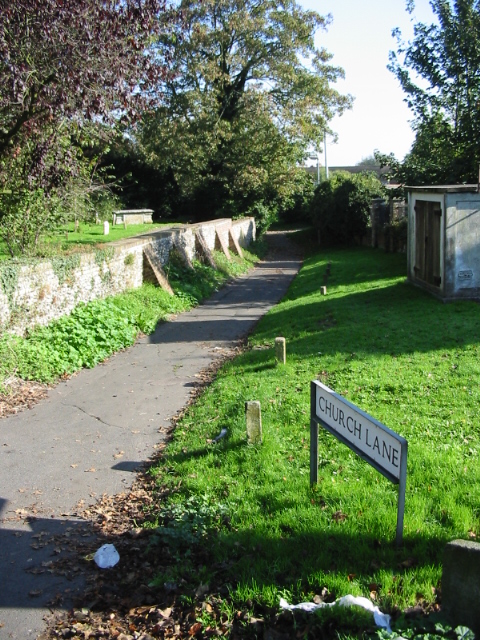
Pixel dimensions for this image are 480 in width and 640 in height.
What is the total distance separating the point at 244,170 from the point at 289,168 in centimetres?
316

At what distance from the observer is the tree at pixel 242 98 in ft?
110

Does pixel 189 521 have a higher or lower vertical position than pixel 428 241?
lower

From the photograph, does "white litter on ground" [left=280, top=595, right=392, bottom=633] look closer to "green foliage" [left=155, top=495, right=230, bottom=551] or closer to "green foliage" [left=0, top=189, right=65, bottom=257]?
"green foliage" [left=155, top=495, right=230, bottom=551]

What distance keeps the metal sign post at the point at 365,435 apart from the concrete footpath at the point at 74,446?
2.34 m

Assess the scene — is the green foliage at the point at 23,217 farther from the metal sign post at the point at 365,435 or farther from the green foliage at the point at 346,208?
the green foliage at the point at 346,208

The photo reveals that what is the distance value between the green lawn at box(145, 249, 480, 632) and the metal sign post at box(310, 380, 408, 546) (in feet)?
1.55

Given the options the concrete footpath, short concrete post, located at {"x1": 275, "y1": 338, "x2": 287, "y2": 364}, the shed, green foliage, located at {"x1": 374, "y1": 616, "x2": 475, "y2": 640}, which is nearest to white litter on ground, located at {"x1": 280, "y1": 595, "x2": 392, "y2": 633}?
green foliage, located at {"x1": 374, "y1": 616, "x2": 475, "y2": 640}

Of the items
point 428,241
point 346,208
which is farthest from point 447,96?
point 346,208

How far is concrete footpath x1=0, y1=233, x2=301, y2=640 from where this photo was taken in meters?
5.00

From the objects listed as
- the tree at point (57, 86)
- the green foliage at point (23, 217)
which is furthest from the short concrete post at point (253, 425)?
the green foliage at point (23, 217)

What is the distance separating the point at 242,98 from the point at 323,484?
3187 centimetres

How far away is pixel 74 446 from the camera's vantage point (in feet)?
26.4

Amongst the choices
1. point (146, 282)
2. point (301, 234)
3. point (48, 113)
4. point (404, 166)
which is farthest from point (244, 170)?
point (48, 113)

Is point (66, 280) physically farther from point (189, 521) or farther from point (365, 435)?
point (365, 435)
